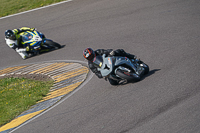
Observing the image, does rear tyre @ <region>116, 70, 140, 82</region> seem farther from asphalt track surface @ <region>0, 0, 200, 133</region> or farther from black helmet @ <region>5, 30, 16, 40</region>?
black helmet @ <region>5, 30, 16, 40</region>

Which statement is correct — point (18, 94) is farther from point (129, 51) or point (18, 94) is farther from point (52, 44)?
point (129, 51)

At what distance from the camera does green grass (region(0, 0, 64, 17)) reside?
19.8 m

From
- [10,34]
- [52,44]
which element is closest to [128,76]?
[52,44]

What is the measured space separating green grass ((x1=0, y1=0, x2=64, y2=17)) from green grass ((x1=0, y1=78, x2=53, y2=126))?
8202mm

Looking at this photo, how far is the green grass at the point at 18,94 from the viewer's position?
9.86 metres

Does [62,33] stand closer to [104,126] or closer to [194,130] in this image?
[104,126]

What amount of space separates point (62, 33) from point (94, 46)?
316 cm

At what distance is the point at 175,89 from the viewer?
7.59 m

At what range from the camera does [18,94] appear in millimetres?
11289

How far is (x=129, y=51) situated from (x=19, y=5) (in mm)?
12185

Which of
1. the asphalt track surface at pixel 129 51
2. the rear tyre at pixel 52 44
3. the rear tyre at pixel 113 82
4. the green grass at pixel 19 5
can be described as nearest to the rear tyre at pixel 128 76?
the asphalt track surface at pixel 129 51

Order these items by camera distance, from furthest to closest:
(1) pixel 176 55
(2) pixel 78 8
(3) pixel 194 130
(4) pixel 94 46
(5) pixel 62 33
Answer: (2) pixel 78 8, (5) pixel 62 33, (4) pixel 94 46, (1) pixel 176 55, (3) pixel 194 130

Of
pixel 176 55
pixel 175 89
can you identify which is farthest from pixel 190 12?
pixel 175 89

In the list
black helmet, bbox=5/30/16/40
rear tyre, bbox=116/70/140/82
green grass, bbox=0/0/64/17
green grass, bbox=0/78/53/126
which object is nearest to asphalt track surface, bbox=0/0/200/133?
rear tyre, bbox=116/70/140/82
